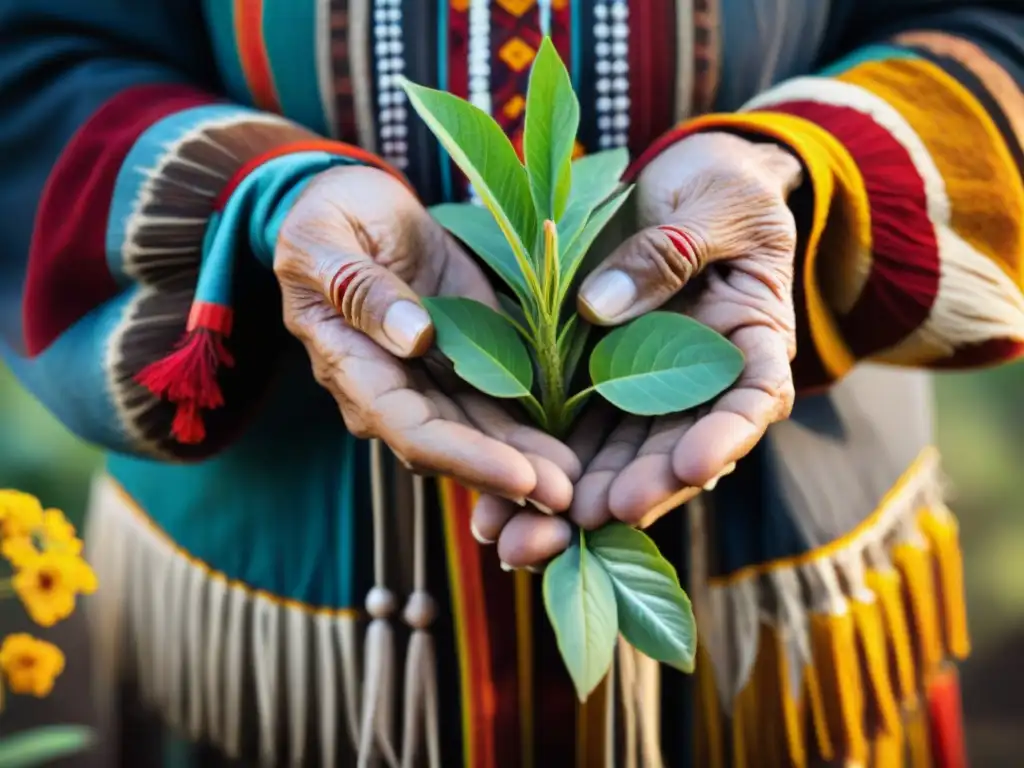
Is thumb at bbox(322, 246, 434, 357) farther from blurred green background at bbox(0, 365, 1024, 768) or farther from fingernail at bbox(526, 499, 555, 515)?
blurred green background at bbox(0, 365, 1024, 768)

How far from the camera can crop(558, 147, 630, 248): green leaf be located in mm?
405

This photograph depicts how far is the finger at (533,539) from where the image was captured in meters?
0.36

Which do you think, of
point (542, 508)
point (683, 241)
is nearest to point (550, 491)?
point (542, 508)

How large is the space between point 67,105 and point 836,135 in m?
0.37

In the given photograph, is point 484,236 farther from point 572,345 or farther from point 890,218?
point 890,218

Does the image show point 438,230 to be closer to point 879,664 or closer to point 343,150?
point 343,150

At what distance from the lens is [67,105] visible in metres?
0.49

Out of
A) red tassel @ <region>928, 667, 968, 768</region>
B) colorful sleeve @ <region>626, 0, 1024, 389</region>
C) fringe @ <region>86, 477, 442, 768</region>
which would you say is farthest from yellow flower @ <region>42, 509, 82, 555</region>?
red tassel @ <region>928, 667, 968, 768</region>

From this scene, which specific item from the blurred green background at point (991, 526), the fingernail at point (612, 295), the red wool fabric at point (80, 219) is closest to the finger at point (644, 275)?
the fingernail at point (612, 295)

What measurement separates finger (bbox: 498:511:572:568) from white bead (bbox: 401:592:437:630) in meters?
0.14

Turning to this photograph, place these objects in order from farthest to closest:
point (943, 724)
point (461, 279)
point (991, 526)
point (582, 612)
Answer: point (991, 526) < point (943, 724) < point (461, 279) < point (582, 612)

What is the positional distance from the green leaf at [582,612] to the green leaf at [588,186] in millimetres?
124

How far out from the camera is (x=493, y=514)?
0.37 m

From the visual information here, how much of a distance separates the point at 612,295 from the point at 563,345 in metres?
0.03
